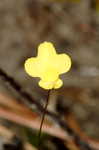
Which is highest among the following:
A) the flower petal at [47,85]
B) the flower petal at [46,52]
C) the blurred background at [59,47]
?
the blurred background at [59,47]

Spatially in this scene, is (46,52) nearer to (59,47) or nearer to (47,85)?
(47,85)

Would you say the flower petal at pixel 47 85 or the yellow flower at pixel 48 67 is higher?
the yellow flower at pixel 48 67

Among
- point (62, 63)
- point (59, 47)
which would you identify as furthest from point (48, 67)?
point (59, 47)

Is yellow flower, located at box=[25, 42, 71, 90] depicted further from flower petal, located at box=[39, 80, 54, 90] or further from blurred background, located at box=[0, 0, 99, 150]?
blurred background, located at box=[0, 0, 99, 150]

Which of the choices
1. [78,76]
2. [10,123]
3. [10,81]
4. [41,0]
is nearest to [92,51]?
[78,76]

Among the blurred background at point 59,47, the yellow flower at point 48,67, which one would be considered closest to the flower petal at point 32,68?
the yellow flower at point 48,67

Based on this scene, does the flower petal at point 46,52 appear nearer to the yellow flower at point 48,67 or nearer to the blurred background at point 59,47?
the yellow flower at point 48,67

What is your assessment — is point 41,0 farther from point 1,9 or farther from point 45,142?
point 45,142
